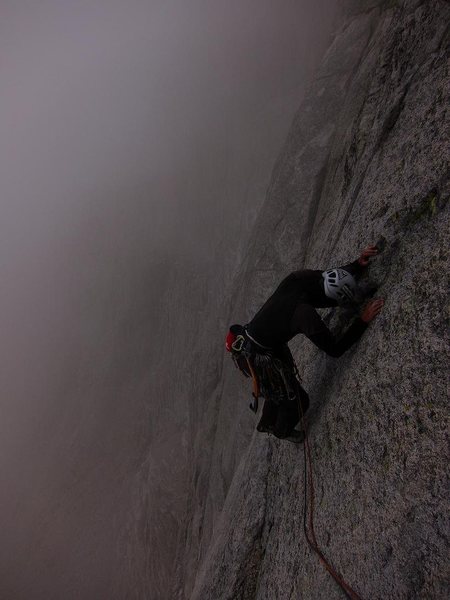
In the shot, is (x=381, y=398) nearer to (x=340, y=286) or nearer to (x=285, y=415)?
(x=340, y=286)

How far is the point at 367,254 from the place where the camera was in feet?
14.8

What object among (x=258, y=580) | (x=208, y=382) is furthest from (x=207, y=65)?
(x=258, y=580)

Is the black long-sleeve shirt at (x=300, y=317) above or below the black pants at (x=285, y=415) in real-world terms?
above

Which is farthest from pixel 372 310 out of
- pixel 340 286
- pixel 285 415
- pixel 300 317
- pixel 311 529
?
pixel 311 529

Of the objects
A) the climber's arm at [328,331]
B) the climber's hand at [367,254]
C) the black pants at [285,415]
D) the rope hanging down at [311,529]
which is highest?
the climber's hand at [367,254]

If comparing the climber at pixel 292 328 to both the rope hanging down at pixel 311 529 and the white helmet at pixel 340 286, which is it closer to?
the white helmet at pixel 340 286

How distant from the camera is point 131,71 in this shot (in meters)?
39.1

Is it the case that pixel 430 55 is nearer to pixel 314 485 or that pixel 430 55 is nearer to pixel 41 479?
pixel 314 485

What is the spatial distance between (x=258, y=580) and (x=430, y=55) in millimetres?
7201

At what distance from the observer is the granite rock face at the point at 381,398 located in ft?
10.4

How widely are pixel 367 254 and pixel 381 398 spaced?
1.64 metres

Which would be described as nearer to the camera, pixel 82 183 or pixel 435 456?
pixel 435 456

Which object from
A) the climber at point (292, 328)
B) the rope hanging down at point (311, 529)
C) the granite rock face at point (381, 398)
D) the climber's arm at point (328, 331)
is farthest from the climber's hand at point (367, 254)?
the rope hanging down at point (311, 529)

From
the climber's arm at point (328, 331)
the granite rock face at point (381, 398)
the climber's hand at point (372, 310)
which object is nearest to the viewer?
the granite rock face at point (381, 398)
